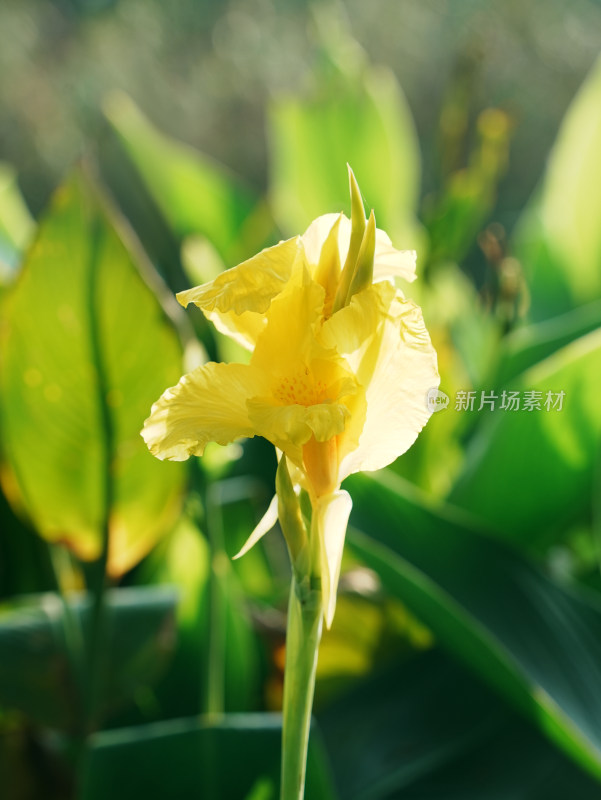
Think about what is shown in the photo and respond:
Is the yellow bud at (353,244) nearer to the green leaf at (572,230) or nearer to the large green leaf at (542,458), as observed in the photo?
the large green leaf at (542,458)

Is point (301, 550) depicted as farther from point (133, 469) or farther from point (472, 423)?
point (472, 423)

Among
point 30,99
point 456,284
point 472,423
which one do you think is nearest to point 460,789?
point 472,423

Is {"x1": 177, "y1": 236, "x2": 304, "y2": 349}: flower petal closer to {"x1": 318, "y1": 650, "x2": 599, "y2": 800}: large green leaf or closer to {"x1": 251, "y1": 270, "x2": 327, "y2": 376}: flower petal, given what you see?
{"x1": 251, "y1": 270, "x2": 327, "y2": 376}: flower petal

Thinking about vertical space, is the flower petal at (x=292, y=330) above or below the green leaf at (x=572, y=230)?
above

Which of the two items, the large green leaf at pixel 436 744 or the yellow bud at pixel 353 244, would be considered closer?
the yellow bud at pixel 353 244

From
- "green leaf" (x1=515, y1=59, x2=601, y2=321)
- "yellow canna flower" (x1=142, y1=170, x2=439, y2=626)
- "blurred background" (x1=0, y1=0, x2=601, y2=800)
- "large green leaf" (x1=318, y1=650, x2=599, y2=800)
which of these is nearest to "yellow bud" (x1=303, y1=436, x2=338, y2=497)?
"yellow canna flower" (x1=142, y1=170, x2=439, y2=626)

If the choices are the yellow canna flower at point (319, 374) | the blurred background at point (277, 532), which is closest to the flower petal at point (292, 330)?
the yellow canna flower at point (319, 374)

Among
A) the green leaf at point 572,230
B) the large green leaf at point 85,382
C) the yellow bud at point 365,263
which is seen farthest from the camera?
the green leaf at point 572,230
